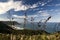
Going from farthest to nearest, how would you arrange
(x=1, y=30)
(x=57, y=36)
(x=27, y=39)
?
(x=1, y=30) < (x=57, y=36) < (x=27, y=39)

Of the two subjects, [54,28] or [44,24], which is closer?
[44,24]

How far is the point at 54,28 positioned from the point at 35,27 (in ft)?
1.42

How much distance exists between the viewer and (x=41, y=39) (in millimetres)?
4086

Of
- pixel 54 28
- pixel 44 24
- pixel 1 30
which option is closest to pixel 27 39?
pixel 44 24

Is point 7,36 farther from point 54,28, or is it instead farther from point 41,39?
point 54,28

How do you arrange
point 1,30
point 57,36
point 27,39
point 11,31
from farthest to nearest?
point 1,30
point 11,31
point 57,36
point 27,39

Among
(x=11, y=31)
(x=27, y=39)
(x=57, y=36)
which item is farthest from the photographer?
(x=11, y=31)

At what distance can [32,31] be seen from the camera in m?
4.87

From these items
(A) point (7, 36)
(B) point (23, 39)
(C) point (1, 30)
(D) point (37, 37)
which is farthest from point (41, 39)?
(C) point (1, 30)

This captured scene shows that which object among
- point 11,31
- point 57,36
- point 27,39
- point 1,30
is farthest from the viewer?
point 1,30

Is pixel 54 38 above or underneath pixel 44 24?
underneath

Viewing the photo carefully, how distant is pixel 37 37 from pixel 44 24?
0.99 feet

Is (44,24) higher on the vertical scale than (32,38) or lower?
higher

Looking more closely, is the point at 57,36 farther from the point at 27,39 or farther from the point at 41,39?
the point at 27,39
